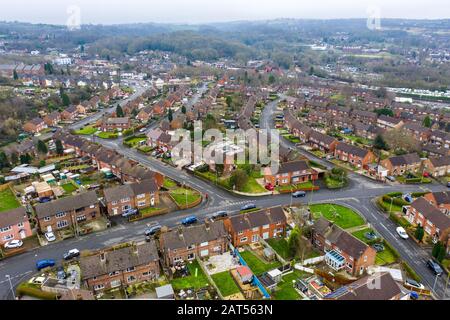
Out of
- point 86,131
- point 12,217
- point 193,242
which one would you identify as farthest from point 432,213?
point 86,131

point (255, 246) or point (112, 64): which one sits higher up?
point (112, 64)

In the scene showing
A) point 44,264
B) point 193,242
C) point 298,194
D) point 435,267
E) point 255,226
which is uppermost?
point 255,226

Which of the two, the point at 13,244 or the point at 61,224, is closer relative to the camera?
the point at 13,244

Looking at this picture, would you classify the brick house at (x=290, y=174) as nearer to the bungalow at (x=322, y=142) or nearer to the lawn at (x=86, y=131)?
the bungalow at (x=322, y=142)

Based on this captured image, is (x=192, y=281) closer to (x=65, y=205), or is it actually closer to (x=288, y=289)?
(x=288, y=289)
